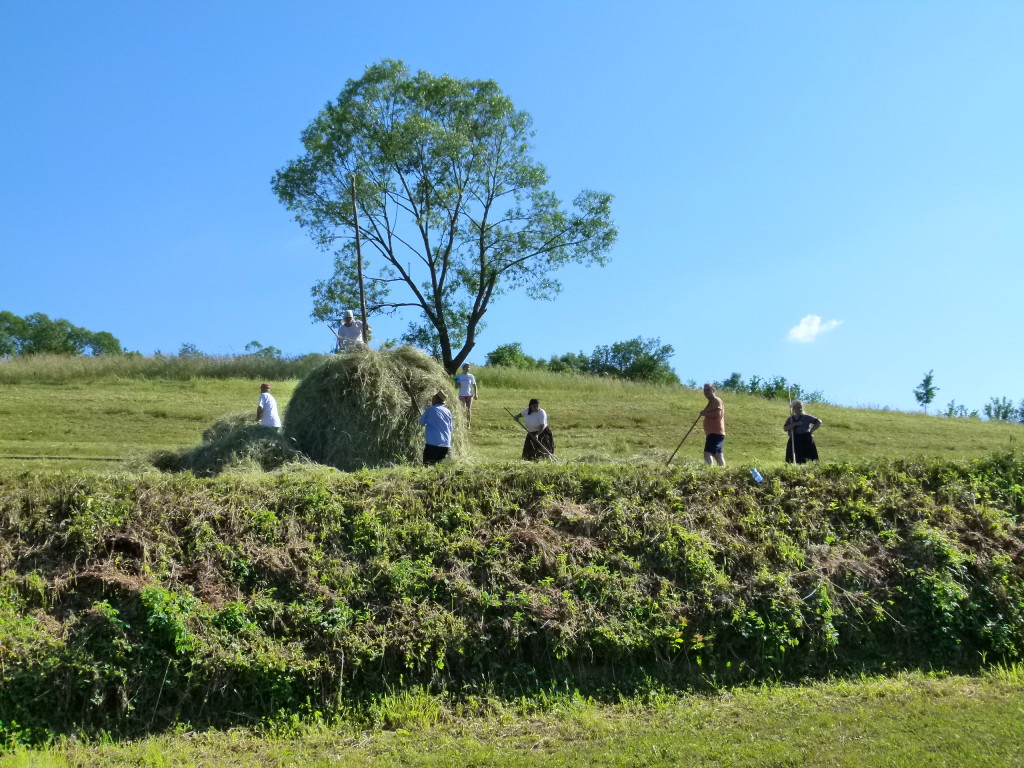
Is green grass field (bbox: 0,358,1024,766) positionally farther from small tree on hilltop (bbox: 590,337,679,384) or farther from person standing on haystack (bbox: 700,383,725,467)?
small tree on hilltop (bbox: 590,337,679,384)

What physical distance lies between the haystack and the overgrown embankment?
13.2 feet

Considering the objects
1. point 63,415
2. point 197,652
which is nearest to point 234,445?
point 197,652

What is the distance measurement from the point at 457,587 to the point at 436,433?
480 centimetres

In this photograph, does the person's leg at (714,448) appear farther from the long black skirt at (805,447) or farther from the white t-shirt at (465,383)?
the white t-shirt at (465,383)

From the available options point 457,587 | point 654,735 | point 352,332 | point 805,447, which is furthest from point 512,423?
point 654,735

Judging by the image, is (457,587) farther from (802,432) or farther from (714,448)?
(802,432)

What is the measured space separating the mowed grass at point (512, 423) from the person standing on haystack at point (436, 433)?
1958mm

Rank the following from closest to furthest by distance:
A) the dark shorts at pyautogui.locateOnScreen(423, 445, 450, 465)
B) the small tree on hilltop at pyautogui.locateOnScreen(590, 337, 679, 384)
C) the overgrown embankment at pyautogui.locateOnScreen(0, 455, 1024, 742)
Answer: the overgrown embankment at pyautogui.locateOnScreen(0, 455, 1024, 742) → the dark shorts at pyautogui.locateOnScreen(423, 445, 450, 465) → the small tree on hilltop at pyautogui.locateOnScreen(590, 337, 679, 384)

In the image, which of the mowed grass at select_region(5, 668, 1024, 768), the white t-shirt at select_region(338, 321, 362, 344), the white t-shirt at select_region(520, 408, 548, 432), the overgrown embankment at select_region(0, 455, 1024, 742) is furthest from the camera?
the white t-shirt at select_region(338, 321, 362, 344)

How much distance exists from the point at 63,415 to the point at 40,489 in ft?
49.8

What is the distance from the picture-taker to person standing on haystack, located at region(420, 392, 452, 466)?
1312 cm

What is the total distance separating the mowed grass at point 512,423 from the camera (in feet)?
60.0

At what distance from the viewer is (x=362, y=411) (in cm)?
1441

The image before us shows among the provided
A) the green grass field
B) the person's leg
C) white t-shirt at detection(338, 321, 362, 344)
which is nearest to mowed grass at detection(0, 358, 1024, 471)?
the person's leg
